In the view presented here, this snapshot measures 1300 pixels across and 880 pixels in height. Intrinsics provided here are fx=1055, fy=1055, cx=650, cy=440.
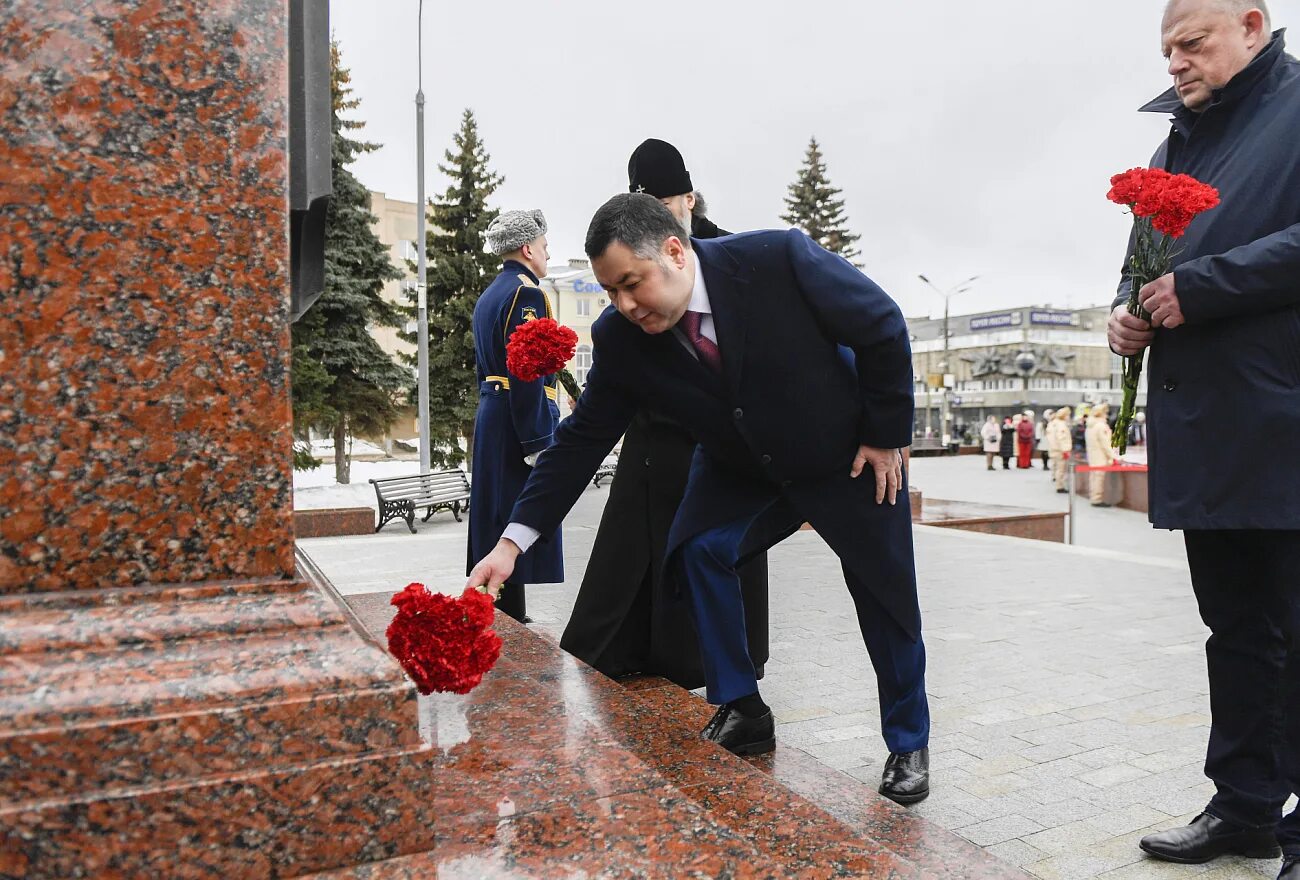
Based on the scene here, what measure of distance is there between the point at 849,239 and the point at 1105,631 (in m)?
48.2

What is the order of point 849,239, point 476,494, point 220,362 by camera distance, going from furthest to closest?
point 849,239 → point 476,494 → point 220,362

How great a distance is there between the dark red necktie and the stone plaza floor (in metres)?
1.38

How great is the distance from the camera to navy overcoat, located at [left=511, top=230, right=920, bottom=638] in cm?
290

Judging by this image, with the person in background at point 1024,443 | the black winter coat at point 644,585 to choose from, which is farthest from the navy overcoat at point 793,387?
the person in background at point 1024,443

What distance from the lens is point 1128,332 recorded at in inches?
111

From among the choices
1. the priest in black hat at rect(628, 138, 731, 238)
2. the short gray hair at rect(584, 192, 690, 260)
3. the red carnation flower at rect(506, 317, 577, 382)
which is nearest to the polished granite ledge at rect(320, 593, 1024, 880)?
the short gray hair at rect(584, 192, 690, 260)

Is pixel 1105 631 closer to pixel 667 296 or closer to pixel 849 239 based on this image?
pixel 667 296

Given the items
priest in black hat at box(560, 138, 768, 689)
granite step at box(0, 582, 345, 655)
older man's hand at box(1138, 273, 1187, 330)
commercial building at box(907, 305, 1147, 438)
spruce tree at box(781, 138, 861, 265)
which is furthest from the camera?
commercial building at box(907, 305, 1147, 438)

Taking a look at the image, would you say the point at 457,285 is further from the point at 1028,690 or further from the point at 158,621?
the point at 158,621

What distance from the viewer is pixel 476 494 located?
17.0 feet

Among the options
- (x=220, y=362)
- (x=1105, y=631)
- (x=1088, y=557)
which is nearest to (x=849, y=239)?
(x=1088, y=557)

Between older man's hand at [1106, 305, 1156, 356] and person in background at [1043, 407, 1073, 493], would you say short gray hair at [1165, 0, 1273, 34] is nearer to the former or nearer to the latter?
older man's hand at [1106, 305, 1156, 356]

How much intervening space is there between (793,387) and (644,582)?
1.43 m

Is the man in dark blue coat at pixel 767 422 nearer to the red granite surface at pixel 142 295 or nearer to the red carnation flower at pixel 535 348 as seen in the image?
the red granite surface at pixel 142 295
